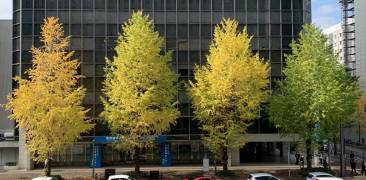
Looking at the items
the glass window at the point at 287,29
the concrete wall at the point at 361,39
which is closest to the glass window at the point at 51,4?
the glass window at the point at 287,29

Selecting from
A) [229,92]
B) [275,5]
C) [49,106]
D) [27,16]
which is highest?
[275,5]

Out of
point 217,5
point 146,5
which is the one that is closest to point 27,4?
point 146,5

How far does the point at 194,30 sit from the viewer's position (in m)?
56.8

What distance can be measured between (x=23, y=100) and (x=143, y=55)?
439 inches

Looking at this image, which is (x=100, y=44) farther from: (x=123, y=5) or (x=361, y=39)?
(x=361, y=39)

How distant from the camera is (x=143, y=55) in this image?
147ft

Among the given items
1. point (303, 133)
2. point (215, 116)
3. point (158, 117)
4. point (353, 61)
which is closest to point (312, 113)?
point (303, 133)

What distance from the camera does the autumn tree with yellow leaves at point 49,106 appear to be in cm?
4238

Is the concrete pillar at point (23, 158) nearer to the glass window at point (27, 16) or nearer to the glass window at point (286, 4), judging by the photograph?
the glass window at point (27, 16)

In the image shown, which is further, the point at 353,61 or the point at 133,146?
the point at 353,61

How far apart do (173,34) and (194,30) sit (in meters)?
2.46

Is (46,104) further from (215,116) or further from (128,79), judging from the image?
(215,116)

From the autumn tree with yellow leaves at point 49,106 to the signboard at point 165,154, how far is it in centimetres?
1330

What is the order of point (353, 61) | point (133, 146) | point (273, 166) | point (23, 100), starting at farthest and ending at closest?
point (353, 61), point (273, 166), point (133, 146), point (23, 100)
